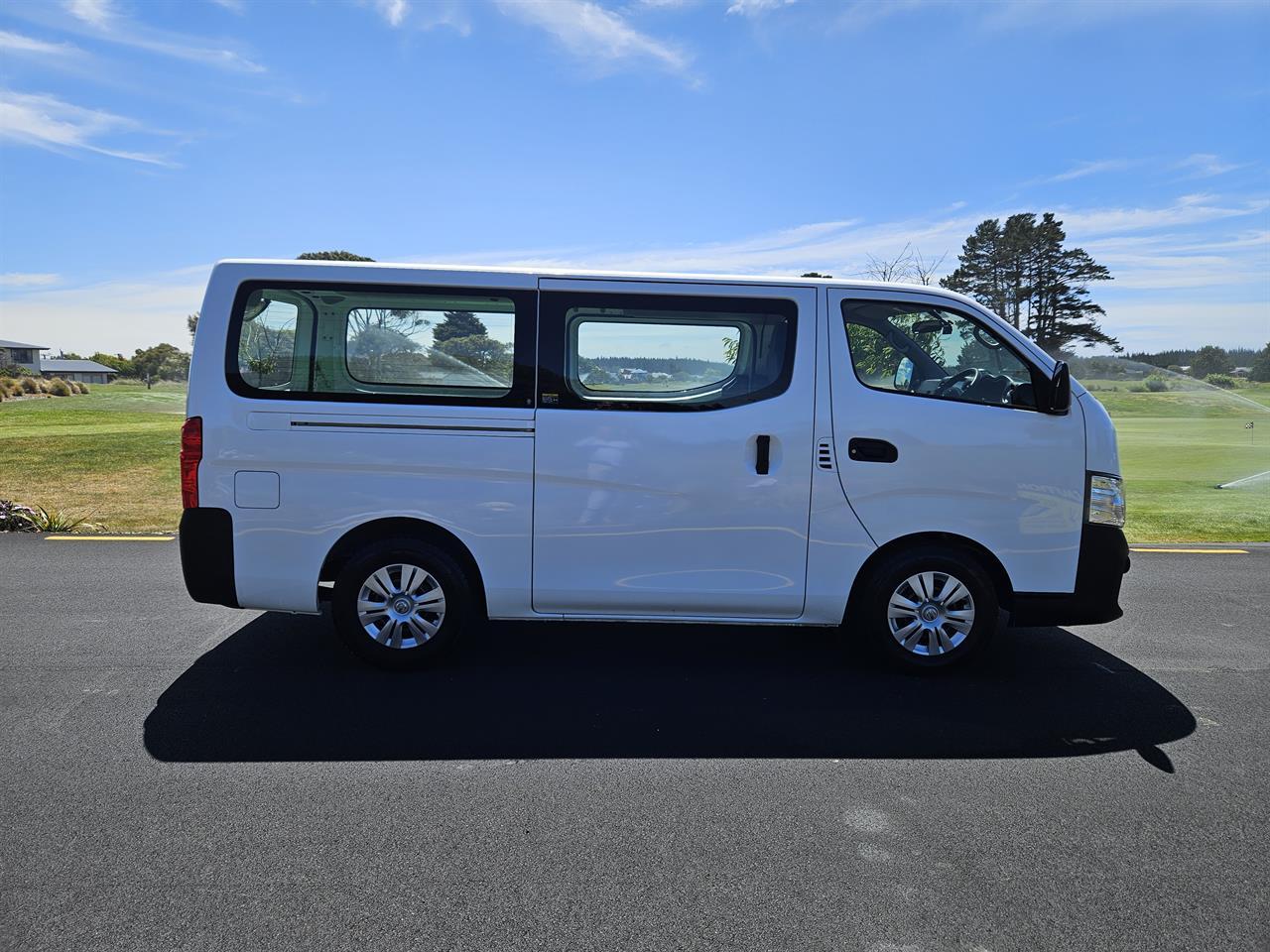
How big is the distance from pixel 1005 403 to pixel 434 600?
3229mm

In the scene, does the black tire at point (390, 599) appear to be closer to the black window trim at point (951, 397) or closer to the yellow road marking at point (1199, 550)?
the black window trim at point (951, 397)

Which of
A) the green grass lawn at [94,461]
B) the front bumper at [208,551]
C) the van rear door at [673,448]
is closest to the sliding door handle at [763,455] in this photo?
the van rear door at [673,448]

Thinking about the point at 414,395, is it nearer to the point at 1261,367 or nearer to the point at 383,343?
the point at 383,343

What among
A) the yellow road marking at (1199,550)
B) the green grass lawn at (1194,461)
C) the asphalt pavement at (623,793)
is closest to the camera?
the asphalt pavement at (623,793)

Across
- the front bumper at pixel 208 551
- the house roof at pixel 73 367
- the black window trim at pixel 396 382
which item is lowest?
the front bumper at pixel 208 551

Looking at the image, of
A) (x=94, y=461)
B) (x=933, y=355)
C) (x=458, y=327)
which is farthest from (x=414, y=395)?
(x=94, y=461)

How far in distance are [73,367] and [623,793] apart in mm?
101518

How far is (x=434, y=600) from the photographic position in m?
4.71

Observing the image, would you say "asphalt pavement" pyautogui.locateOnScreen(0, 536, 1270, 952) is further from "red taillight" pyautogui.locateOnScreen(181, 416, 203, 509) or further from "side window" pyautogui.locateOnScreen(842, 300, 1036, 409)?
"side window" pyautogui.locateOnScreen(842, 300, 1036, 409)

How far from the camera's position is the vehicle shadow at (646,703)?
3.85m

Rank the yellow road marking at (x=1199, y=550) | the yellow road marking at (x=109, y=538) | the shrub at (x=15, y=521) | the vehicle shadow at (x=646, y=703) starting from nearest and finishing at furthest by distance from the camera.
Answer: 1. the vehicle shadow at (x=646, y=703)
2. the yellow road marking at (x=109, y=538)
3. the yellow road marking at (x=1199, y=550)
4. the shrub at (x=15, y=521)

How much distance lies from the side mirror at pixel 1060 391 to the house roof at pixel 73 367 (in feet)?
306

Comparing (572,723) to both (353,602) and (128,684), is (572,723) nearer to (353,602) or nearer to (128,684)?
(353,602)

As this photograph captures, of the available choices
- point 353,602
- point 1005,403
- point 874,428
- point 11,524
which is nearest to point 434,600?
point 353,602
